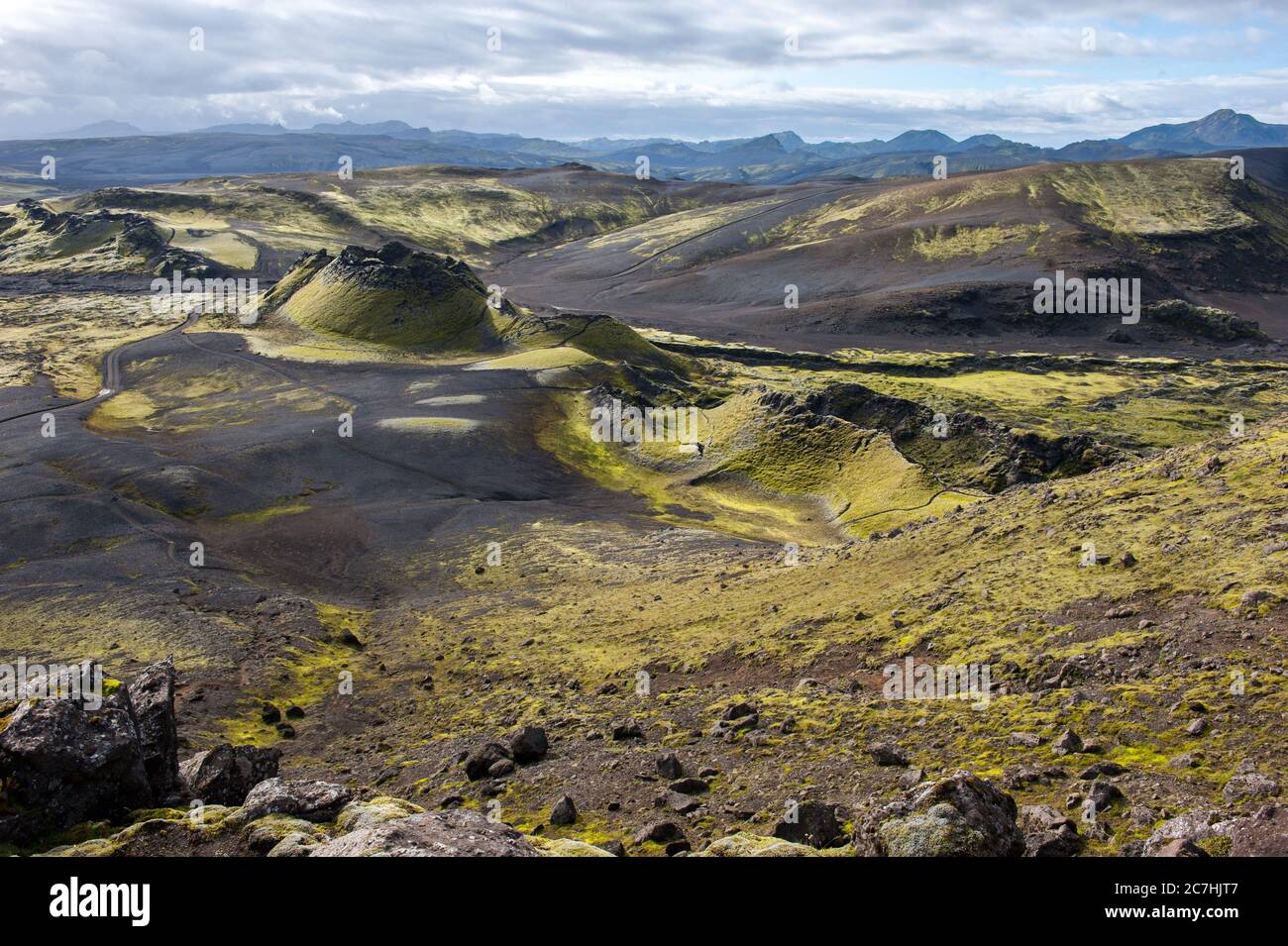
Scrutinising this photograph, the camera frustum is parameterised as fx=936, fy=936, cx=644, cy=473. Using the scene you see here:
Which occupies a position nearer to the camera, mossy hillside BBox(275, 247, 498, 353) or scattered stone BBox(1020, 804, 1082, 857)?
scattered stone BBox(1020, 804, 1082, 857)

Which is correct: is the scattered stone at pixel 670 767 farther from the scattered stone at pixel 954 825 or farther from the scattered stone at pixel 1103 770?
the scattered stone at pixel 1103 770

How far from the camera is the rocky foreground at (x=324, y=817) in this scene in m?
12.6

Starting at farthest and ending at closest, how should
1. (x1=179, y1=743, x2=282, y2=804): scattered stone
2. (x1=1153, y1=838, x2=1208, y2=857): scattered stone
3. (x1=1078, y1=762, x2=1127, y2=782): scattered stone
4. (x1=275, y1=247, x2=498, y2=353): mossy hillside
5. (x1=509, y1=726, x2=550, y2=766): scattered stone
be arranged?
(x1=275, y1=247, x2=498, y2=353): mossy hillside < (x1=509, y1=726, x2=550, y2=766): scattered stone < (x1=179, y1=743, x2=282, y2=804): scattered stone < (x1=1078, y1=762, x2=1127, y2=782): scattered stone < (x1=1153, y1=838, x2=1208, y2=857): scattered stone

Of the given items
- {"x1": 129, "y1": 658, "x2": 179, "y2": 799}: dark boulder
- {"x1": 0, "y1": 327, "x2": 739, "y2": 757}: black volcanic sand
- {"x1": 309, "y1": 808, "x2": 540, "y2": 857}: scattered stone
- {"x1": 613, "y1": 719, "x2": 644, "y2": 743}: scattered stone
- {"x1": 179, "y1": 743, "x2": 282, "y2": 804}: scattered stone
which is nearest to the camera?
{"x1": 309, "y1": 808, "x2": 540, "y2": 857}: scattered stone

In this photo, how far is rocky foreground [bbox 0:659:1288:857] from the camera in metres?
12.6

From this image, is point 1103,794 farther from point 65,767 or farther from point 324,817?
point 65,767

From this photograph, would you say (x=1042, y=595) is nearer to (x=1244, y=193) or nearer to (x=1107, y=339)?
(x=1107, y=339)

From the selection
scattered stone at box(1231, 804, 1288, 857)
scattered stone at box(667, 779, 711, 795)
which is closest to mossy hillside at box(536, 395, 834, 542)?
scattered stone at box(667, 779, 711, 795)

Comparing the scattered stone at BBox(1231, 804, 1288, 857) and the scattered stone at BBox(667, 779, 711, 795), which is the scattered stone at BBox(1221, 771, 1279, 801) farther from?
the scattered stone at BBox(667, 779, 711, 795)

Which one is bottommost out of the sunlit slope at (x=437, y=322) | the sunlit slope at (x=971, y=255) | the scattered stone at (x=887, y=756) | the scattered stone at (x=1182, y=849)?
the scattered stone at (x=887, y=756)

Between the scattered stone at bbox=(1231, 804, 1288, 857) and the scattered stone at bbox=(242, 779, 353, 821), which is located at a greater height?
the scattered stone at bbox=(1231, 804, 1288, 857)

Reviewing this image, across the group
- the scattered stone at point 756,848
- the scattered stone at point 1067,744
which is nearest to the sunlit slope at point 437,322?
the scattered stone at point 1067,744

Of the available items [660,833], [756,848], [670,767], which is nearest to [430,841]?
[756,848]

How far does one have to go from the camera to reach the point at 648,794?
754 inches
